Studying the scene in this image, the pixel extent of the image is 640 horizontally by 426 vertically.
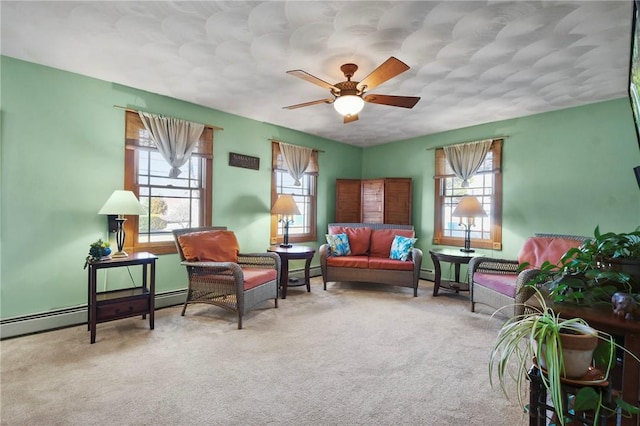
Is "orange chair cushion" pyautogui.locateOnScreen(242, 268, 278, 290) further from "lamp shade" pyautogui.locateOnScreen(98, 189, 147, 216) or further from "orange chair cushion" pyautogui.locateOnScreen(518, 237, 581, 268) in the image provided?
"orange chair cushion" pyautogui.locateOnScreen(518, 237, 581, 268)

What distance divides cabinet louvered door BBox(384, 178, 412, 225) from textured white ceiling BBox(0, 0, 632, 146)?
6.11 ft

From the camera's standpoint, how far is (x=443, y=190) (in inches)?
202

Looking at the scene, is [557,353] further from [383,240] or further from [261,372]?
[383,240]

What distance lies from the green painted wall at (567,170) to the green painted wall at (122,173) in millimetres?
12

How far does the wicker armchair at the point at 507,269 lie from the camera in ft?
10.7

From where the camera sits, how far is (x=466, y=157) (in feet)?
15.4

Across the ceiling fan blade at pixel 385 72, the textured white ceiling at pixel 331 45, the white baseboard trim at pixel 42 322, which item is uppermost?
the textured white ceiling at pixel 331 45

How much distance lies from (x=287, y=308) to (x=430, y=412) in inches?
83.4

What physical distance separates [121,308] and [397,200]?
4194mm

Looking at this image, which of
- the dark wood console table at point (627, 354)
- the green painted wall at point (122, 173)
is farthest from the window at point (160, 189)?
the dark wood console table at point (627, 354)

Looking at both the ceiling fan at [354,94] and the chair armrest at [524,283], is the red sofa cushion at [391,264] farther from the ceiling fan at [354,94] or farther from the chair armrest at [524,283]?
the ceiling fan at [354,94]

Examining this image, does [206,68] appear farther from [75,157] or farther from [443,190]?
[443,190]

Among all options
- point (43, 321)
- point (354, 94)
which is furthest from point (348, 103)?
point (43, 321)

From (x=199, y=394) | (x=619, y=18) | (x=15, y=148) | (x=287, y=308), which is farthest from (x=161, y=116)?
(x=619, y=18)
